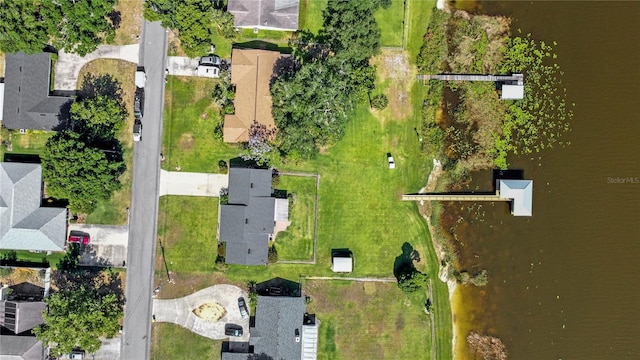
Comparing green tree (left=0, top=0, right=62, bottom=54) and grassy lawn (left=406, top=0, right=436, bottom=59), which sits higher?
grassy lawn (left=406, top=0, right=436, bottom=59)

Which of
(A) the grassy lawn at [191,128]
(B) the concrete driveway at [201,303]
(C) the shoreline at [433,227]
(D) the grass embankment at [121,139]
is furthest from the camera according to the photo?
(C) the shoreline at [433,227]

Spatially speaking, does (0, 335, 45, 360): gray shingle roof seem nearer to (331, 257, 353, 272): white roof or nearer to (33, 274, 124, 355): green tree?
(33, 274, 124, 355): green tree

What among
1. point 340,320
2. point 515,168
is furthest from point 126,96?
point 515,168

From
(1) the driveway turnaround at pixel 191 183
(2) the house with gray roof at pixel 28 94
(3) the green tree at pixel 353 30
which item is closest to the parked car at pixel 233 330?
(1) the driveway turnaround at pixel 191 183

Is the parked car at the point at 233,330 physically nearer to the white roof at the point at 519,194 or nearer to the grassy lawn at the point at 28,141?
the grassy lawn at the point at 28,141

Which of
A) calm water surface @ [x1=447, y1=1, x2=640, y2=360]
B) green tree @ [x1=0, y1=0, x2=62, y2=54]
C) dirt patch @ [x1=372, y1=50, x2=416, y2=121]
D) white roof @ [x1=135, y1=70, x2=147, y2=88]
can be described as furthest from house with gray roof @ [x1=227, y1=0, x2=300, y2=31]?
calm water surface @ [x1=447, y1=1, x2=640, y2=360]

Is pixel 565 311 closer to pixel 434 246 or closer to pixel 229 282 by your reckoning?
pixel 434 246
